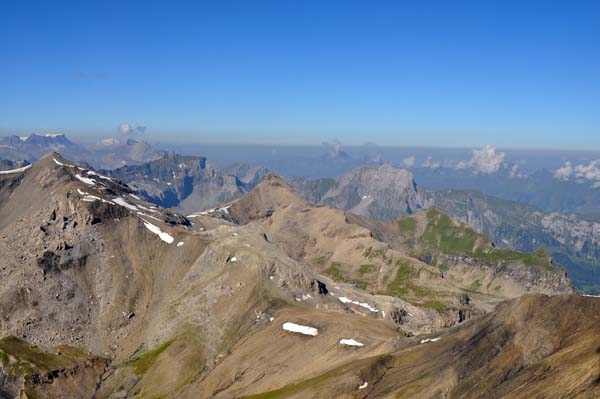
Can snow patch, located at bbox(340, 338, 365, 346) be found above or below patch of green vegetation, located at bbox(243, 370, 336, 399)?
above

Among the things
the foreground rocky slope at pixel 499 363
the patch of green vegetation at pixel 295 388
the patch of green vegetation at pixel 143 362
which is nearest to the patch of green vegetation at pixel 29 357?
the patch of green vegetation at pixel 143 362

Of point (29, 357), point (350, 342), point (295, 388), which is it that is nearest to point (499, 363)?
point (295, 388)

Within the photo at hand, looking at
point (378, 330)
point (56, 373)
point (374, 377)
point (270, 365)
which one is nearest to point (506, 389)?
point (374, 377)

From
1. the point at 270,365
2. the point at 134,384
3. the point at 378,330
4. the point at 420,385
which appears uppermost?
the point at 420,385

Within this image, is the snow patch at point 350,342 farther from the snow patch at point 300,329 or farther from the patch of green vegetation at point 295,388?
the patch of green vegetation at point 295,388

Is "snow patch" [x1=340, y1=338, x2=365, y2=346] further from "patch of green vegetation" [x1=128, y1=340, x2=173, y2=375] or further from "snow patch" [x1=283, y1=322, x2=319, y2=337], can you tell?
"patch of green vegetation" [x1=128, y1=340, x2=173, y2=375]

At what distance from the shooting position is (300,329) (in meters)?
186

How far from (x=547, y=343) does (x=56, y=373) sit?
6148 inches

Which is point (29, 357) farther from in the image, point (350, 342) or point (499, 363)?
point (499, 363)

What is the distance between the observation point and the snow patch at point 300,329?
7128 inches

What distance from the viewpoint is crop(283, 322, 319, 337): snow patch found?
181 metres

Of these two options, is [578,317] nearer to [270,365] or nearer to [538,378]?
[538,378]

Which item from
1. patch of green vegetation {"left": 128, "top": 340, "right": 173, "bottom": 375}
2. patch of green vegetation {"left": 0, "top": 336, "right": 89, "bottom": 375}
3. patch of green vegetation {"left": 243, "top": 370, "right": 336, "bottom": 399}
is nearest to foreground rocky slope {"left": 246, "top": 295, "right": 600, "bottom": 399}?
patch of green vegetation {"left": 243, "top": 370, "right": 336, "bottom": 399}

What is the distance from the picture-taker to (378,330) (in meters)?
178
